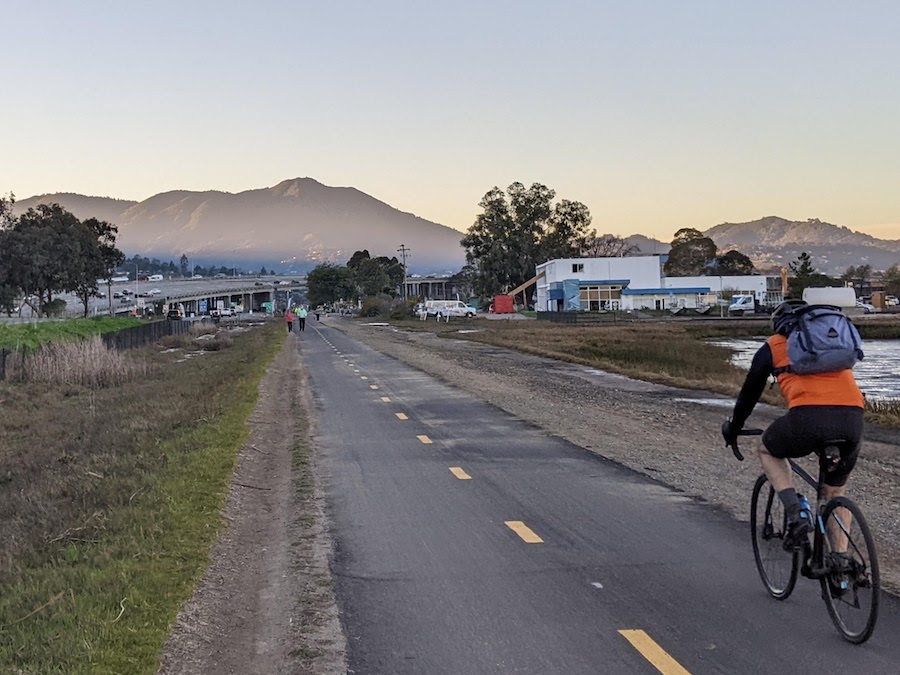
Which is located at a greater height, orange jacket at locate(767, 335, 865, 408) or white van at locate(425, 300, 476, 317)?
orange jacket at locate(767, 335, 865, 408)

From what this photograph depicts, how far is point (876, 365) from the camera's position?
42.3 metres

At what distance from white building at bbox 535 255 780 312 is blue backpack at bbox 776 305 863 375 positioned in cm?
10976

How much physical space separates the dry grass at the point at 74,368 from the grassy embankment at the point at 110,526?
35.1ft

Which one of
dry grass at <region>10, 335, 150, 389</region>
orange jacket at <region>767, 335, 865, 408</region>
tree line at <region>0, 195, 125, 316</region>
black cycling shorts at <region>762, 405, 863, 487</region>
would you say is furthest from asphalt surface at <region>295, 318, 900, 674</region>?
tree line at <region>0, 195, 125, 316</region>

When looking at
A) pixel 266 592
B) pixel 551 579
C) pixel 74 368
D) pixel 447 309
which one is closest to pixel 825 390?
pixel 551 579

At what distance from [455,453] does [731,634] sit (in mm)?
7839

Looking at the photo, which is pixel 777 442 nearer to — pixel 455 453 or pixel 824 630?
pixel 824 630

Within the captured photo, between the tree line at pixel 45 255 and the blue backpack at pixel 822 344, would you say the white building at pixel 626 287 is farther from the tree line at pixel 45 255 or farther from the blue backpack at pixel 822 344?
the blue backpack at pixel 822 344

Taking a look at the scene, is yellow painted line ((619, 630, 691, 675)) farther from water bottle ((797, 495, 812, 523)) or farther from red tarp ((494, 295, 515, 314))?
red tarp ((494, 295, 515, 314))

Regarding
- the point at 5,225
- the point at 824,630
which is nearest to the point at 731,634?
the point at 824,630

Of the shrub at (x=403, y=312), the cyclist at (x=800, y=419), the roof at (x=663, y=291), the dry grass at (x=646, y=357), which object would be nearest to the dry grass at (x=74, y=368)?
the dry grass at (x=646, y=357)

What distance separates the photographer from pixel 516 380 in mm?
26719

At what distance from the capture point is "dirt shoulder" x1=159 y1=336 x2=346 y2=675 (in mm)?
5789

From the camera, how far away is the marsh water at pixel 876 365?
3078cm
